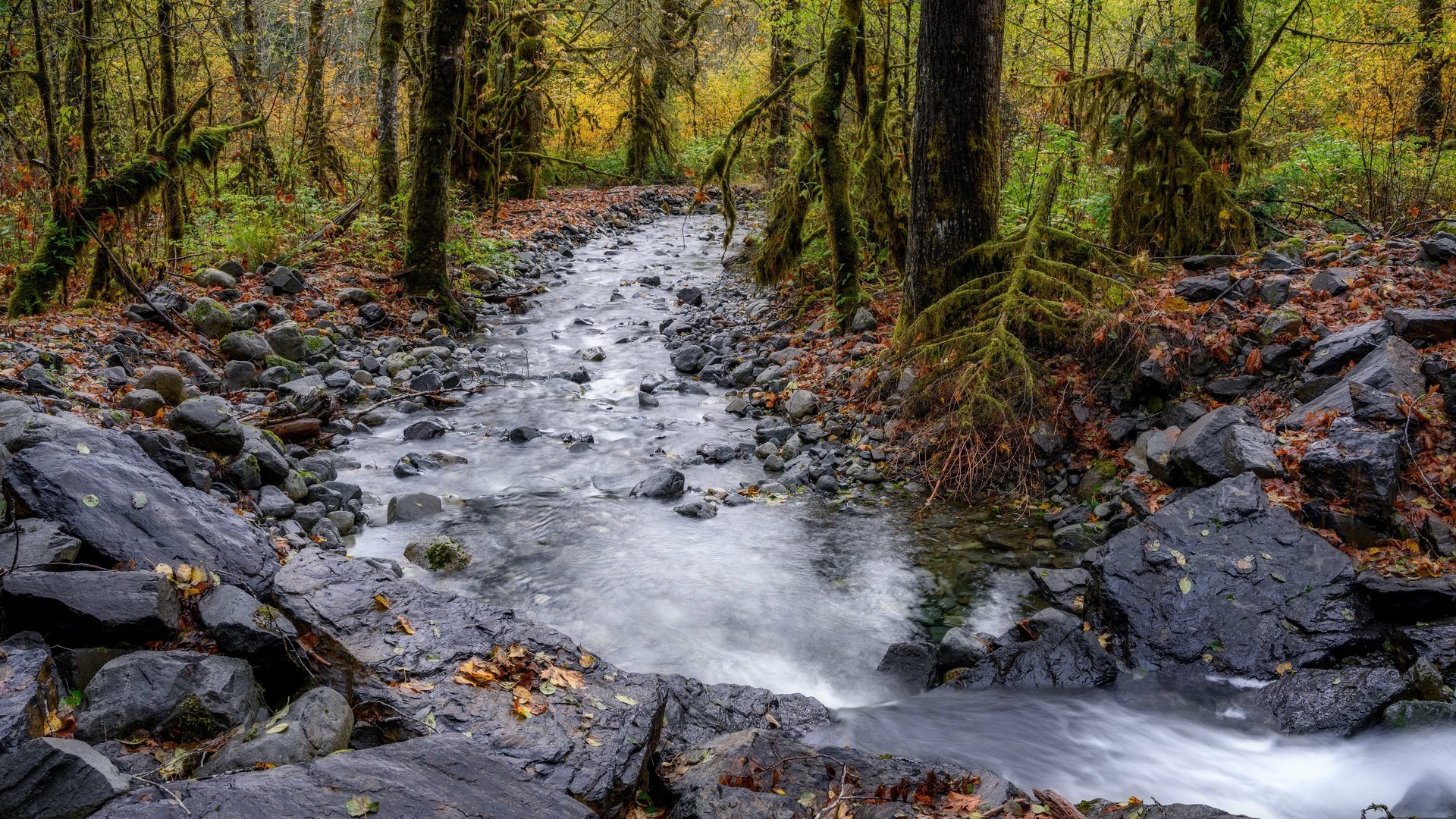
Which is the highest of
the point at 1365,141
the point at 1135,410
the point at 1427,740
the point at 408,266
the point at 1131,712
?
the point at 1365,141

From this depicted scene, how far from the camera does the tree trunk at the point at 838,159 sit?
905 cm

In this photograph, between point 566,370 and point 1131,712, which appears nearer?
point 1131,712

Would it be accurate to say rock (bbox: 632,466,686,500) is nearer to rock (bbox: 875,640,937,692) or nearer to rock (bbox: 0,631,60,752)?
rock (bbox: 875,640,937,692)

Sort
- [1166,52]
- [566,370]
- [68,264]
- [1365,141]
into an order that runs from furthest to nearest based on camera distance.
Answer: [566,370] < [1365,141] < [68,264] < [1166,52]

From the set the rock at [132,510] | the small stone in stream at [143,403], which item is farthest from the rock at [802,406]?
the small stone in stream at [143,403]

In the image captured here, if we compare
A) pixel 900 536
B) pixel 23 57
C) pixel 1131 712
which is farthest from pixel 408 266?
pixel 1131 712

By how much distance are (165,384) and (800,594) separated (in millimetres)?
5595

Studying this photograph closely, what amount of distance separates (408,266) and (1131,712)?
10.3 meters

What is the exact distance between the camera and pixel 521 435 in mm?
8461

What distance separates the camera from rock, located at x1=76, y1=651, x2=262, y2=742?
113 inches

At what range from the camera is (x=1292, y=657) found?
4211 mm

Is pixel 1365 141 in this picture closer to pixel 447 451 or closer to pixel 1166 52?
pixel 1166 52

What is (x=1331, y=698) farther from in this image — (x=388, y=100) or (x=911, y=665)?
(x=388, y=100)

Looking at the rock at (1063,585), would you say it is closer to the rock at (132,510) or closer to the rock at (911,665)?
A: the rock at (911,665)
